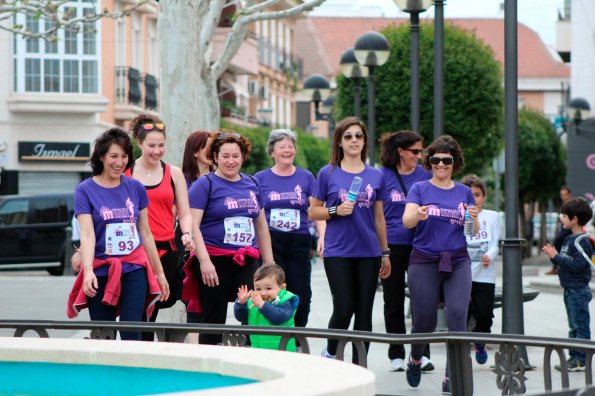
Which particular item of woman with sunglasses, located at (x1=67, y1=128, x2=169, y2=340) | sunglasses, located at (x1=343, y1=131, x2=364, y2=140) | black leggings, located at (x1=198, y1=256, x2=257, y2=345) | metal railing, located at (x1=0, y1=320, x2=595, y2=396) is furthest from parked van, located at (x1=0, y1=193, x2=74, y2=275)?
metal railing, located at (x1=0, y1=320, x2=595, y2=396)

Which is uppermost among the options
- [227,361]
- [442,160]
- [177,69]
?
[177,69]

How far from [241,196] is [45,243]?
20340 mm

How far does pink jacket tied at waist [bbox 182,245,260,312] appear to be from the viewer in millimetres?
10305

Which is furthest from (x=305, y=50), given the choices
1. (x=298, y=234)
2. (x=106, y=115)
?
(x=298, y=234)

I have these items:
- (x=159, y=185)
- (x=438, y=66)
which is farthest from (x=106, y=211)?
(x=438, y=66)

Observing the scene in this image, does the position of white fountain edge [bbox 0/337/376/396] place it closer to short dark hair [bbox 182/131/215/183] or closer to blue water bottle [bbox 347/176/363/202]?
blue water bottle [bbox 347/176/363/202]

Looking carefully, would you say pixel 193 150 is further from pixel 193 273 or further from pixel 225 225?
pixel 193 273

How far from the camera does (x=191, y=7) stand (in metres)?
14.5

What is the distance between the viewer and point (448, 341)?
7.18 m

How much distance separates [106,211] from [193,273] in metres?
1.27

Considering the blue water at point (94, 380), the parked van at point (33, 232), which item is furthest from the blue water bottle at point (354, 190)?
the parked van at point (33, 232)

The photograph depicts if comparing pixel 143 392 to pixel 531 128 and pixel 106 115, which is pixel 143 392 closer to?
pixel 106 115

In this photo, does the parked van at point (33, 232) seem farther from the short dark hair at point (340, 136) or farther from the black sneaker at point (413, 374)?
the black sneaker at point (413, 374)

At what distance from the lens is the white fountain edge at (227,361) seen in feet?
15.6
